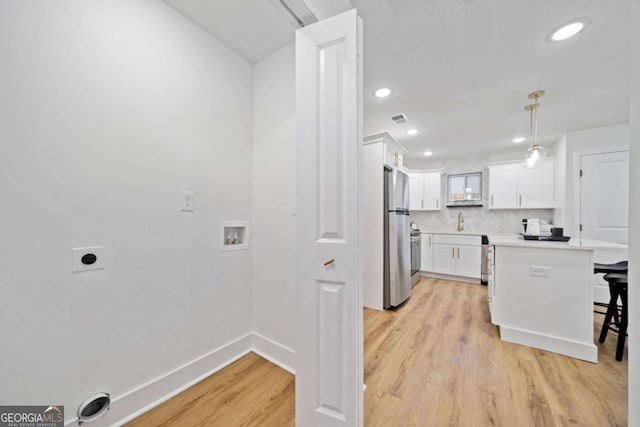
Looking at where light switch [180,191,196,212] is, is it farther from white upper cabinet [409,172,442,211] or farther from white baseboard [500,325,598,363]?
white upper cabinet [409,172,442,211]

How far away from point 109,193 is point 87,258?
14.2 inches

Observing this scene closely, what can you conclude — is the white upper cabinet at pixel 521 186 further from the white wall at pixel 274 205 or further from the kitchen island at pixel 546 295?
the white wall at pixel 274 205

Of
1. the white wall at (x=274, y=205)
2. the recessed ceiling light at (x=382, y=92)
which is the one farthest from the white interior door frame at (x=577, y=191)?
the white wall at (x=274, y=205)

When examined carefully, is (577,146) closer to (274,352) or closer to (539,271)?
(539,271)

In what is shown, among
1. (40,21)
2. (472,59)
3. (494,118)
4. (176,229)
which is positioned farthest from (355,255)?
(494,118)

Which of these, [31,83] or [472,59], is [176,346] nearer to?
[31,83]

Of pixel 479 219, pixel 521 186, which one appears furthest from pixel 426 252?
pixel 521 186

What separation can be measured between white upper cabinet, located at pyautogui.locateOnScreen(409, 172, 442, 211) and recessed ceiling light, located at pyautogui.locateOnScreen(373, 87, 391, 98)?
3074mm

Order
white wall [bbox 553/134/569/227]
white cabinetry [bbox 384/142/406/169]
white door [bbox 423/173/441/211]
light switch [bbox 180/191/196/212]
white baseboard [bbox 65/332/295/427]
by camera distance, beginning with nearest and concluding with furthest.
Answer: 1. white baseboard [bbox 65/332/295/427]
2. light switch [bbox 180/191/196/212]
3. white cabinetry [bbox 384/142/406/169]
4. white wall [bbox 553/134/569/227]
5. white door [bbox 423/173/441/211]

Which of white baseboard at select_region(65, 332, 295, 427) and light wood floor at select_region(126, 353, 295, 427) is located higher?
white baseboard at select_region(65, 332, 295, 427)

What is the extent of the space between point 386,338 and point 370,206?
5.21 feet

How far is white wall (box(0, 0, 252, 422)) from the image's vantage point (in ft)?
3.39

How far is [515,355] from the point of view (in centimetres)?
199

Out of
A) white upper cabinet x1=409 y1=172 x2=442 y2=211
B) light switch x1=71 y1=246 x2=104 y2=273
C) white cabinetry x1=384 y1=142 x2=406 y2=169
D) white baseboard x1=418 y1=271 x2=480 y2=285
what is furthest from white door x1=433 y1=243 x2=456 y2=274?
light switch x1=71 y1=246 x2=104 y2=273
